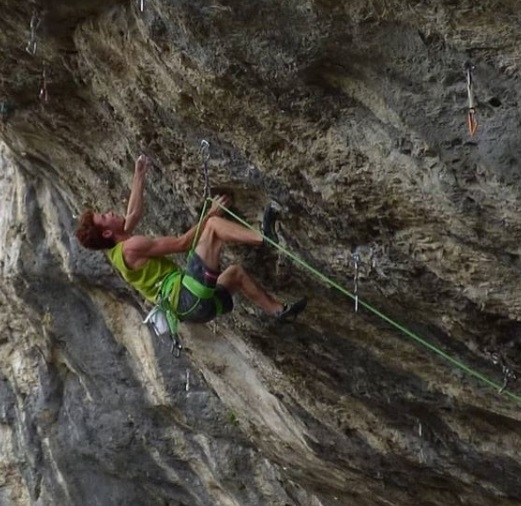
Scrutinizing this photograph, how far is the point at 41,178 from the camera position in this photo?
7703mm

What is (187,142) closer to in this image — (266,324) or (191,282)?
(191,282)

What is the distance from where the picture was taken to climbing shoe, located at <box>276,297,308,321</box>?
4879 mm

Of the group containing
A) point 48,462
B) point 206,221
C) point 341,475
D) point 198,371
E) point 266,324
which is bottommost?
point 48,462

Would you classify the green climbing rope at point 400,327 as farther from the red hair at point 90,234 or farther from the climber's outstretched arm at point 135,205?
the red hair at point 90,234

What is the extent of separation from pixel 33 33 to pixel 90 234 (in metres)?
1.22

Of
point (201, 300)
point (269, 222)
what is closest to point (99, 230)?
point (201, 300)

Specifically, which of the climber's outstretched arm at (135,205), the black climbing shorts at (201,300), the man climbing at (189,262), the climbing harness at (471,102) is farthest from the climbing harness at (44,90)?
the climbing harness at (471,102)

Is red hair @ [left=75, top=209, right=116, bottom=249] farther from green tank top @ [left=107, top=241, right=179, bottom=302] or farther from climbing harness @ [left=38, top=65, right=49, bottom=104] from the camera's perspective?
climbing harness @ [left=38, top=65, right=49, bottom=104]

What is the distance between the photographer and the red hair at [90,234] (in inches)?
194

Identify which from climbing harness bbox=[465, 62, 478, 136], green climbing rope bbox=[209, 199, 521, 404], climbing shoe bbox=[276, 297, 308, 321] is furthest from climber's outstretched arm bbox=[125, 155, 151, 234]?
climbing harness bbox=[465, 62, 478, 136]

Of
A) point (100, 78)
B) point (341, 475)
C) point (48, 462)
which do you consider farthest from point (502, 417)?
point (48, 462)

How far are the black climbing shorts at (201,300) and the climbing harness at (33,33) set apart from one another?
1.54m

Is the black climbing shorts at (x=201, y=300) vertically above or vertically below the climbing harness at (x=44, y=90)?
below

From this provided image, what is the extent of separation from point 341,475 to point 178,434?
2.27 m
